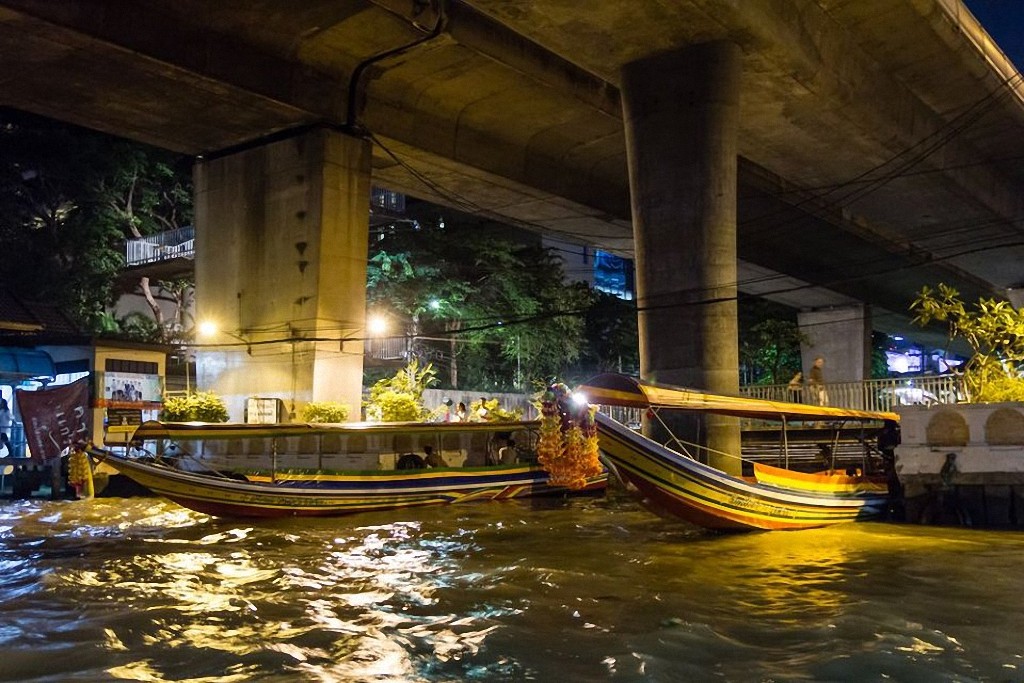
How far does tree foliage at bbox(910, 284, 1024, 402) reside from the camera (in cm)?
1350

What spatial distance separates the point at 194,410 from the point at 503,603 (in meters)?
10.0

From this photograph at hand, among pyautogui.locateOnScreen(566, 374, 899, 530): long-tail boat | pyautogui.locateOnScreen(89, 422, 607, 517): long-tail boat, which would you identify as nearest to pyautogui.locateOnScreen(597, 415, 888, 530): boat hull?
pyautogui.locateOnScreen(566, 374, 899, 530): long-tail boat

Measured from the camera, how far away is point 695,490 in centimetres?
1182

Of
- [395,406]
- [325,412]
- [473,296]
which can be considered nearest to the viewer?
[325,412]

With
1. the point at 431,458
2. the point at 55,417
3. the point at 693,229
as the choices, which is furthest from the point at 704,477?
the point at 55,417

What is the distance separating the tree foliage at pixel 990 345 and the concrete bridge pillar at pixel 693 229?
11.2 feet

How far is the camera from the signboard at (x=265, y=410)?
16.9 m

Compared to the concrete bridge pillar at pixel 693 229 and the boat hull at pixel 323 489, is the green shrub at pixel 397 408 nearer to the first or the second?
the boat hull at pixel 323 489

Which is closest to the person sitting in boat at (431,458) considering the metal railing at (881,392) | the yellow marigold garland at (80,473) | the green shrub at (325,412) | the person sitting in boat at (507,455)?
the person sitting in boat at (507,455)

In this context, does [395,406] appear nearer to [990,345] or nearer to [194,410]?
[194,410]

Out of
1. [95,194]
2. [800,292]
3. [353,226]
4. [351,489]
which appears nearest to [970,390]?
[351,489]

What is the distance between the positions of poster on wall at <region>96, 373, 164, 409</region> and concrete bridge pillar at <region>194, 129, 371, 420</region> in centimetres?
104

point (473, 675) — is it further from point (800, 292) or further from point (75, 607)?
point (800, 292)

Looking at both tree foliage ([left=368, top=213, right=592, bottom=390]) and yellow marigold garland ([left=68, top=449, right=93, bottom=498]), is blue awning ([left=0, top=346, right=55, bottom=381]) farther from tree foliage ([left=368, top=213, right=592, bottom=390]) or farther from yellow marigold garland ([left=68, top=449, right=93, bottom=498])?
tree foliage ([left=368, top=213, right=592, bottom=390])
